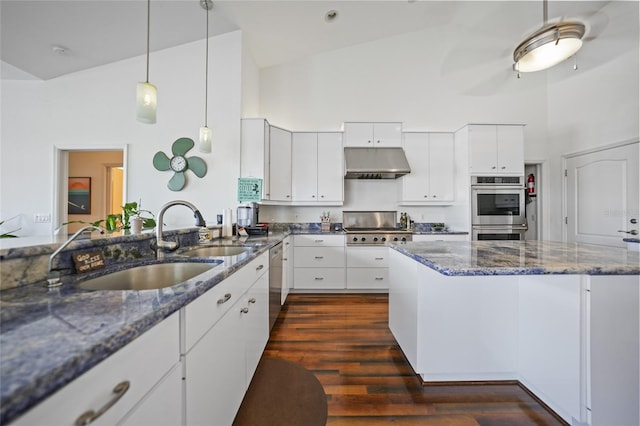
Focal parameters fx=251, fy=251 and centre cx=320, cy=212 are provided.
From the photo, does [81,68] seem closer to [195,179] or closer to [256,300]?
[195,179]

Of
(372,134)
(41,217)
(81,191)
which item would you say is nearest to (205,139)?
(372,134)

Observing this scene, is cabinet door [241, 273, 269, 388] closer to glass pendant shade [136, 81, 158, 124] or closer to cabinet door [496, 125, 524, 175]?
glass pendant shade [136, 81, 158, 124]

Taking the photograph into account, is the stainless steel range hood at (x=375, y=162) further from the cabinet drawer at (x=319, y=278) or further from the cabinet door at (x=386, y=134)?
the cabinet drawer at (x=319, y=278)

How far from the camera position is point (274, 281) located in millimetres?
2457

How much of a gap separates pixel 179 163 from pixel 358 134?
8.33 ft

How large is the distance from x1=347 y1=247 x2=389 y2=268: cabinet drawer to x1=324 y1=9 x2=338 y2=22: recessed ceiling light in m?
3.14

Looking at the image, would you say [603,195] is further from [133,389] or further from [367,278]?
[133,389]

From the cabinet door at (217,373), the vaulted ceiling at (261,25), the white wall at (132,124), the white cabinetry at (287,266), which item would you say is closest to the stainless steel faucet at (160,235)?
the cabinet door at (217,373)

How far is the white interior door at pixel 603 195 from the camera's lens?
3105 mm

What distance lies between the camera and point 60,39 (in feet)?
9.45

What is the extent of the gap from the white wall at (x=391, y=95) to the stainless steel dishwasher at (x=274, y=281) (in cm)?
159

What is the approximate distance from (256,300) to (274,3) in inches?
129

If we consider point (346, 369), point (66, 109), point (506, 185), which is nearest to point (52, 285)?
point (346, 369)

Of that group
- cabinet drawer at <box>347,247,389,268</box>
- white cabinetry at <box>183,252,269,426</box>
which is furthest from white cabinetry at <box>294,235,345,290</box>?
white cabinetry at <box>183,252,269,426</box>
